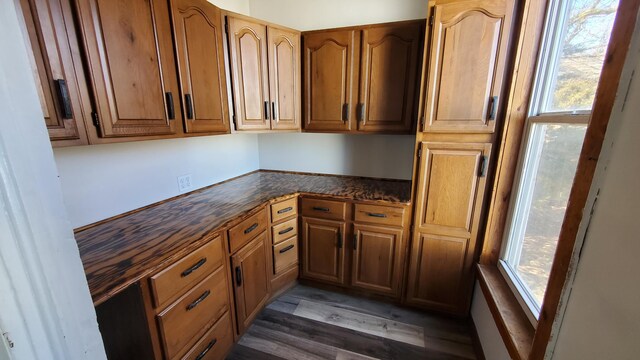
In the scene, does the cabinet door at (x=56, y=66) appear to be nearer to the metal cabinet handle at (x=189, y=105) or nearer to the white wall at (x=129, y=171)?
the white wall at (x=129, y=171)

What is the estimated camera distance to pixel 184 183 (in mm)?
1901

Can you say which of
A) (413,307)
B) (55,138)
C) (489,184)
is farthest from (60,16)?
(413,307)

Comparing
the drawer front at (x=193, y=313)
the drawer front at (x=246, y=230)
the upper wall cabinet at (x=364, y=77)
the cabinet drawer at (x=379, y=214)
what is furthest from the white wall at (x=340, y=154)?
the drawer front at (x=193, y=313)

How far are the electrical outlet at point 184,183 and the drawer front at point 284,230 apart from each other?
0.71 meters

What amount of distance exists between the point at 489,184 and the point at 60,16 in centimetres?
224

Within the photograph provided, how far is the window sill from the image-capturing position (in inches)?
43.1

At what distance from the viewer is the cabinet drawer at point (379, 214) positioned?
1877 millimetres

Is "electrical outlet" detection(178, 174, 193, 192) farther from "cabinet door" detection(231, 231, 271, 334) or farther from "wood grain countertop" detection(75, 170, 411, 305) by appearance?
"cabinet door" detection(231, 231, 271, 334)

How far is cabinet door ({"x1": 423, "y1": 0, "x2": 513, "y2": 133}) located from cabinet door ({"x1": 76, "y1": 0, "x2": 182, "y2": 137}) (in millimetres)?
1519

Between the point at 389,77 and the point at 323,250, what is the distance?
57.9 inches

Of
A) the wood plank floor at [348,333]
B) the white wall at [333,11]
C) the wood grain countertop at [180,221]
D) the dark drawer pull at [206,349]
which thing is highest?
the white wall at [333,11]

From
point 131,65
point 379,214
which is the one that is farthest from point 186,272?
point 379,214

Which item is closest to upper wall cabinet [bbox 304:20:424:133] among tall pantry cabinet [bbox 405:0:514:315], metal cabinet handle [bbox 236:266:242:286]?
tall pantry cabinet [bbox 405:0:514:315]

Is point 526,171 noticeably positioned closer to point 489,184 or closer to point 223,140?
point 489,184
